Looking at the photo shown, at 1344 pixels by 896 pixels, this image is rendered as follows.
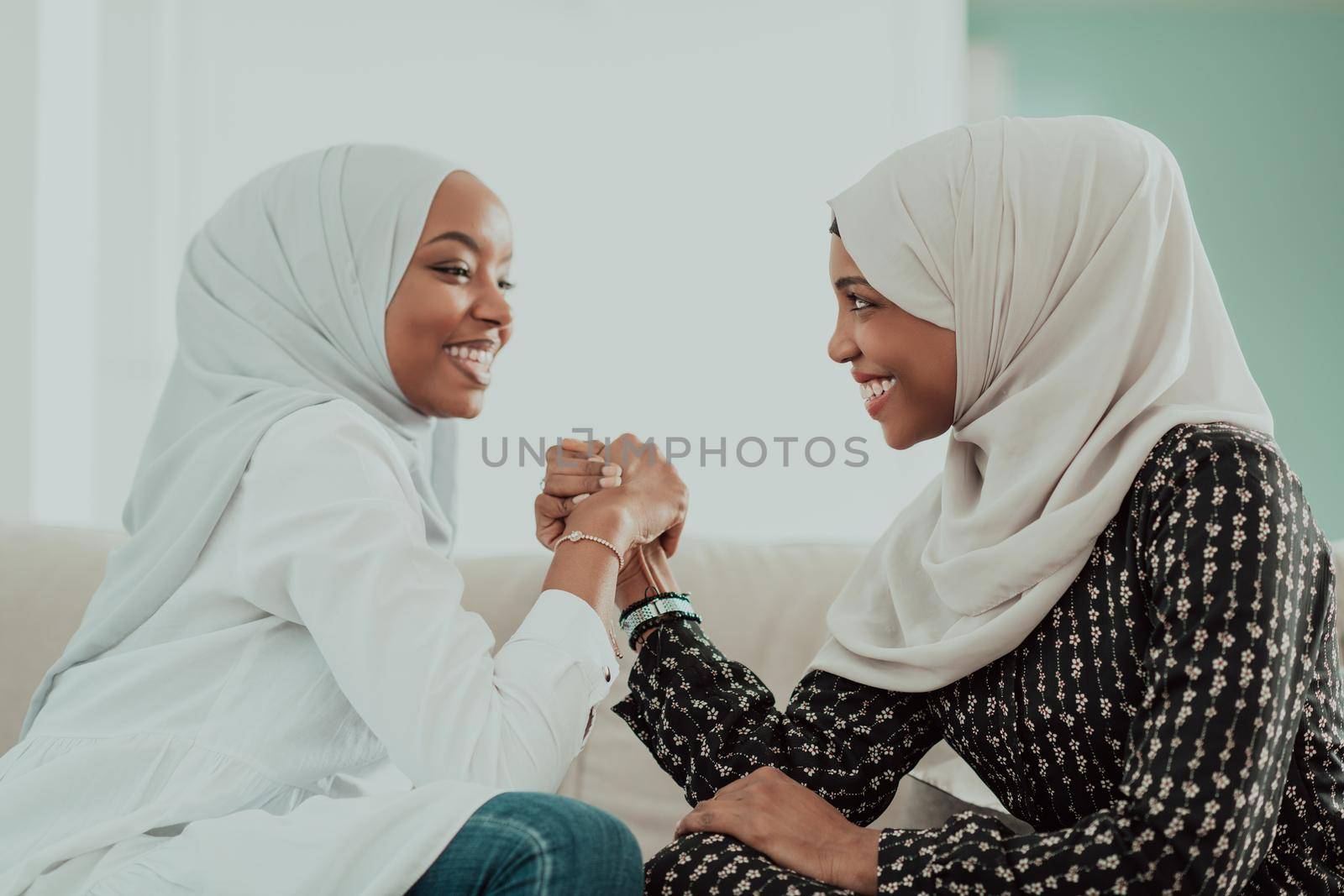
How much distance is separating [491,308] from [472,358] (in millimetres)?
77

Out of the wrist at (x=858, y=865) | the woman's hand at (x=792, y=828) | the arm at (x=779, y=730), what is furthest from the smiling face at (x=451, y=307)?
the wrist at (x=858, y=865)

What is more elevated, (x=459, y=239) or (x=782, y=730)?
(x=459, y=239)

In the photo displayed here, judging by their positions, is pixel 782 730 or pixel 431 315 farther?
pixel 431 315

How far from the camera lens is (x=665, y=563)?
1.65m

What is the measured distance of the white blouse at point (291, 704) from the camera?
988 millimetres

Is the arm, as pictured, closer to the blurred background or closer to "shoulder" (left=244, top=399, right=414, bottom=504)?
"shoulder" (left=244, top=399, right=414, bottom=504)

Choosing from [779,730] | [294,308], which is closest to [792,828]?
[779,730]

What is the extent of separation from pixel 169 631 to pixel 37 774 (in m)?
0.19

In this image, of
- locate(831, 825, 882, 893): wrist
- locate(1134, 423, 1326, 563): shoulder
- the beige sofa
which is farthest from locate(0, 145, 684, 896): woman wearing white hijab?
locate(1134, 423, 1326, 563): shoulder

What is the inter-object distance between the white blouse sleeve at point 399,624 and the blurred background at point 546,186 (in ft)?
4.83

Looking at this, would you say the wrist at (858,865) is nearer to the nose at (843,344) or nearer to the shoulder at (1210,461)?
the shoulder at (1210,461)

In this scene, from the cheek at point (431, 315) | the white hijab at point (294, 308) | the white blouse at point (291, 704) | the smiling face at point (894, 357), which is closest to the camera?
the white blouse at point (291, 704)

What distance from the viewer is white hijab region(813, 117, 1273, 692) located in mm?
1121

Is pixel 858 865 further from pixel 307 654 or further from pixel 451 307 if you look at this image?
pixel 451 307
